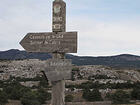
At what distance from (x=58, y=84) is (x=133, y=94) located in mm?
54158

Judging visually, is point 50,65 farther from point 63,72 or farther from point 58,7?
point 58,7

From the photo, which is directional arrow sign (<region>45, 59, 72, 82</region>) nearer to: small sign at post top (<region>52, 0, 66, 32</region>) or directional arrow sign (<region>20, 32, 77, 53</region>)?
directional arrow sign (<region>20, 32, 77, 53</region>)

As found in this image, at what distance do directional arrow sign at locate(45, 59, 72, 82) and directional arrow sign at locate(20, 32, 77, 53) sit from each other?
0.39 meters

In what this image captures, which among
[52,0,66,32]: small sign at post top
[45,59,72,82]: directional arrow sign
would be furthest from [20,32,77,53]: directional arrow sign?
[45,59,72,82]: directional arrow sign

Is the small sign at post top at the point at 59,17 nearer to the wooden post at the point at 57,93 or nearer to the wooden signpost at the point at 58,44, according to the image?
the wooden signpost at the point at 58,44

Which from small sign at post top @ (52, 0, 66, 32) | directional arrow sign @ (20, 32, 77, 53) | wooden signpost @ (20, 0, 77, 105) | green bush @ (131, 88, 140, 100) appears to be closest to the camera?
wooden signpost @ (20, 0, 77, 105)

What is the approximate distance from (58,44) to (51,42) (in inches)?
7.7

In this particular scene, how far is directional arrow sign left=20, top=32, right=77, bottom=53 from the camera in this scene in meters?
8.02

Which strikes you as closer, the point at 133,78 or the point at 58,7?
the point at 58,7

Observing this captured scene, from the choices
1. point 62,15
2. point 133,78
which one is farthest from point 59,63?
point 133,78

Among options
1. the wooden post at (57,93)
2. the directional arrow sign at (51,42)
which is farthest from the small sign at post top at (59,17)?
the wooden post at (57,93)

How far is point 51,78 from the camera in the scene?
7.36 metres

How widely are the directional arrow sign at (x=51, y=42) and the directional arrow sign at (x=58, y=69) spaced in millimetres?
394

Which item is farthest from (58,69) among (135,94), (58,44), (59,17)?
(135,94)
